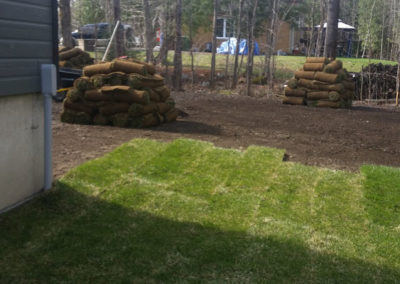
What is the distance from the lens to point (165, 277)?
3584 millimetres

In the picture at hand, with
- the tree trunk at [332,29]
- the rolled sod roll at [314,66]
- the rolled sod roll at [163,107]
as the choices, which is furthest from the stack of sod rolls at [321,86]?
the rolled sod roll at [163,107]

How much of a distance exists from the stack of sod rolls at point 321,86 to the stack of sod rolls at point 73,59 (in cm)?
683

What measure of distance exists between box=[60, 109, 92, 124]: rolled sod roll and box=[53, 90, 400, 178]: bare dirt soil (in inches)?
7.8

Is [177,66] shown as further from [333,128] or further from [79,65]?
[333,128]

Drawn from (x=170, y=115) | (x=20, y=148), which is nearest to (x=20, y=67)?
(x=20, y=148)

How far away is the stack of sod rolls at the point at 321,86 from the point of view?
13.5 m

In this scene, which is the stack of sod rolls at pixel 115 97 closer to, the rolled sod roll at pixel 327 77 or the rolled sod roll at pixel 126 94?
the rolled sod roll at pixel 126 94

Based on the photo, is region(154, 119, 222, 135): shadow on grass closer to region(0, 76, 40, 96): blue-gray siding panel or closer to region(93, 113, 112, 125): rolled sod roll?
region(93, 113, 112, 125): rolled sod roll

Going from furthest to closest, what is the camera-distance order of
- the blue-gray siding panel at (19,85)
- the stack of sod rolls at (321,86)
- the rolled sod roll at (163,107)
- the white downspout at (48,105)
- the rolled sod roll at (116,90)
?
the stack of sod rolls at (321,86)
the rolled sod roll at (163,107)
the rolled sod roll at (116,90)
the white downspout at (48,105)
the blue-gray siding panel at (19,85)

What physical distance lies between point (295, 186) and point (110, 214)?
7.81 ft

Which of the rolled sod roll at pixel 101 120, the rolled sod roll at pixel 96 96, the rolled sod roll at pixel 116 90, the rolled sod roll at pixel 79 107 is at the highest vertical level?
the rolled sod roll at pixel 116 90

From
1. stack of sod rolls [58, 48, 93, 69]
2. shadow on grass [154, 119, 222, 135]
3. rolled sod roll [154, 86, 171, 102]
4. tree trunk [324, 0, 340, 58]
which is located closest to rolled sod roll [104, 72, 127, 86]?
rolled sod roll [154, 86, 171, 102]

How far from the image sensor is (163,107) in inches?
355

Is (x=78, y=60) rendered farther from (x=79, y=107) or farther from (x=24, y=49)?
(x=24, y=49)
